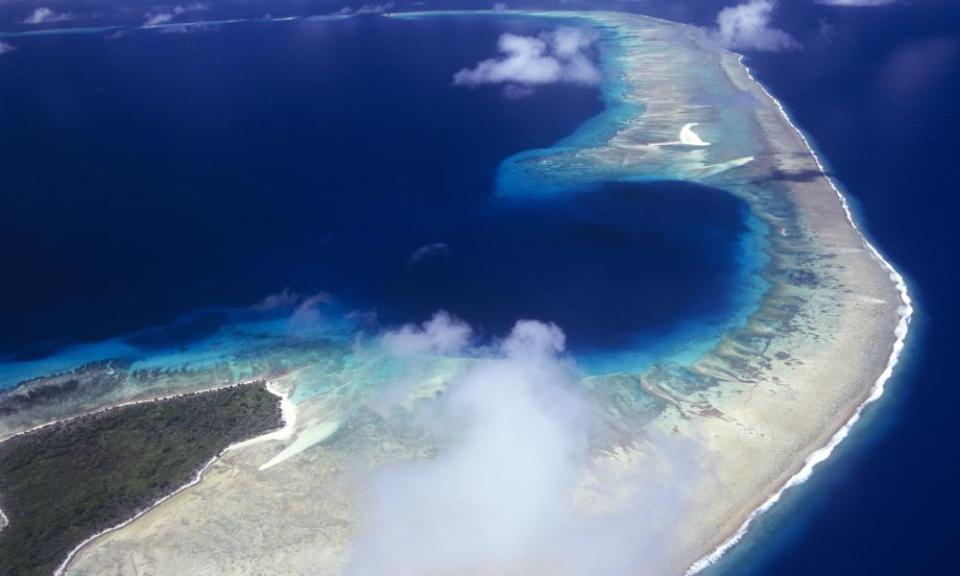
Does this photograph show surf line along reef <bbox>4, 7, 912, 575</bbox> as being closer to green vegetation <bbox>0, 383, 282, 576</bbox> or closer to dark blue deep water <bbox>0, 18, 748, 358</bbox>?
green vegetation <bbox>0, 383, 282, 576</bbox>

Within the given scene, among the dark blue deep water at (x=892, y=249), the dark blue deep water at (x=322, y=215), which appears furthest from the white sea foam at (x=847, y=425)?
the dark blue deep water at (x=322, y=215)

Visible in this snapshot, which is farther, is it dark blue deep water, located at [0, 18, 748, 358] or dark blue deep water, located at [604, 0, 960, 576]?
dark blue deep water, located at [0, 18, 748, 358]

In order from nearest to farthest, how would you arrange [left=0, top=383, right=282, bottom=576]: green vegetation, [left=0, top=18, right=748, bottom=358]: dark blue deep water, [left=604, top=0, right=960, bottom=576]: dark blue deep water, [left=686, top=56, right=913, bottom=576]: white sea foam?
[left=604, top=0, right=960, bottom=576]: dark blue deep water, [left=686, top=56, right=913, bottom=576]: white sea foam, [left=0, top=383, right=282, bottom=576]: green vegetation, [left=0, top=18, right=748, bottom=358]: dark blue deep water

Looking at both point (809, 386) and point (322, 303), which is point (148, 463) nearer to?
point (322, 303)

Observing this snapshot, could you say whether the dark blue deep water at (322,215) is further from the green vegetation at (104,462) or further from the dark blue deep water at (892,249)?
→ the dark blue deep water at (892,249)

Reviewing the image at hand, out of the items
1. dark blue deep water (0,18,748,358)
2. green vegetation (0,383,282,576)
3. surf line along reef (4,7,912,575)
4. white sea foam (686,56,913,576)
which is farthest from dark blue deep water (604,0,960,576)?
green vegetation (0,383,282,576)

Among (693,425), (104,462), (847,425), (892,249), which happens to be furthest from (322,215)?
(892,249)

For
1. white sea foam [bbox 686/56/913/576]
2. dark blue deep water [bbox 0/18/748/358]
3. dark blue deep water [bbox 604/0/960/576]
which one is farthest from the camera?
dark blue deep water [bbox 0/18/748/358]
